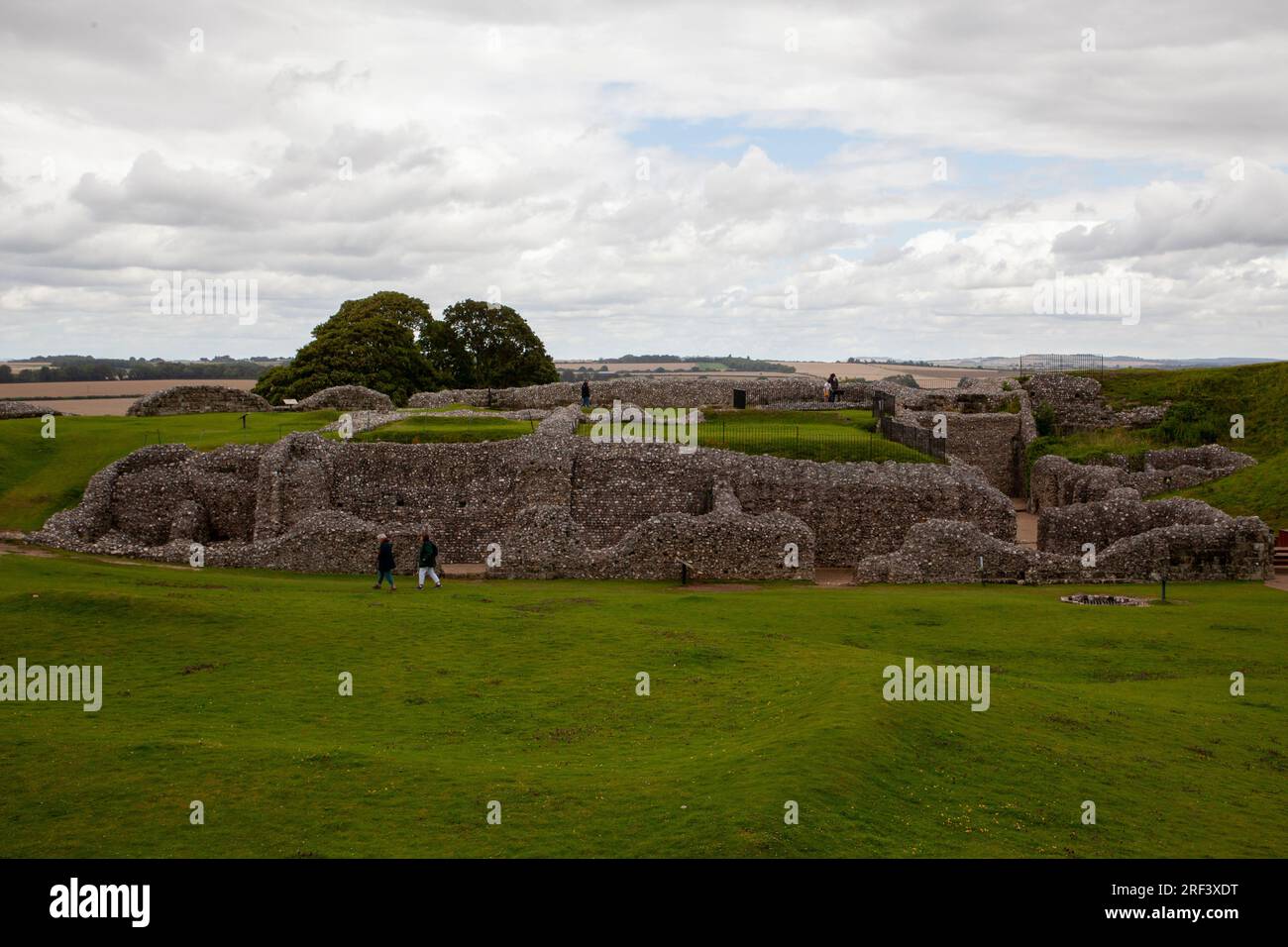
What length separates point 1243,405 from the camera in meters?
52.8

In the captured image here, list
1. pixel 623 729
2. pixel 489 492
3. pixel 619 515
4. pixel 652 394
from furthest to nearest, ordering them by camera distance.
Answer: pixel 652 394 → pixel 489 492 → pixel 619 515 → pixel 623 729

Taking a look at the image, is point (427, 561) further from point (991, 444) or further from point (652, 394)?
point (991, 444)

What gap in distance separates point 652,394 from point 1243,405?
28.7 meters

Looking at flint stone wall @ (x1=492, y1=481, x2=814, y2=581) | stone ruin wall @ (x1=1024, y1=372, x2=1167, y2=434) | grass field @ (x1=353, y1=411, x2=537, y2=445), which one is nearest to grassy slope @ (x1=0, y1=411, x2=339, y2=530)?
grass field @ (x1=353, y1=411, x2=537, y2=445)

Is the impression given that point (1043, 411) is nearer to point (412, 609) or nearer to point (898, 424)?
point (898, 424)

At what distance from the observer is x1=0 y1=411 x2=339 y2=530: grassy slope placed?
36.5m

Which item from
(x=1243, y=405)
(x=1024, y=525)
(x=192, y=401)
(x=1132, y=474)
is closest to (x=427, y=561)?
(x=1024, y=525)

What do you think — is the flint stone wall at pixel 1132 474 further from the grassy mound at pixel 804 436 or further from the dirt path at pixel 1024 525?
the grassy mound at pixel 804 436

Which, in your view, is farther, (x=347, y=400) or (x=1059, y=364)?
(x=1059, y=364)

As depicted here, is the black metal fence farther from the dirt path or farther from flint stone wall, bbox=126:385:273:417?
flint stone wall, bbox=126:385:273:417

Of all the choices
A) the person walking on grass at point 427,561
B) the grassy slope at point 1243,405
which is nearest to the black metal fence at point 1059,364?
the grassy slope at point 1243,405

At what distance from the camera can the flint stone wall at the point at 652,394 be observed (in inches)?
2205

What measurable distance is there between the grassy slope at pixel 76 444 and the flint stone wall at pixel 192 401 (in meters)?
3.04
